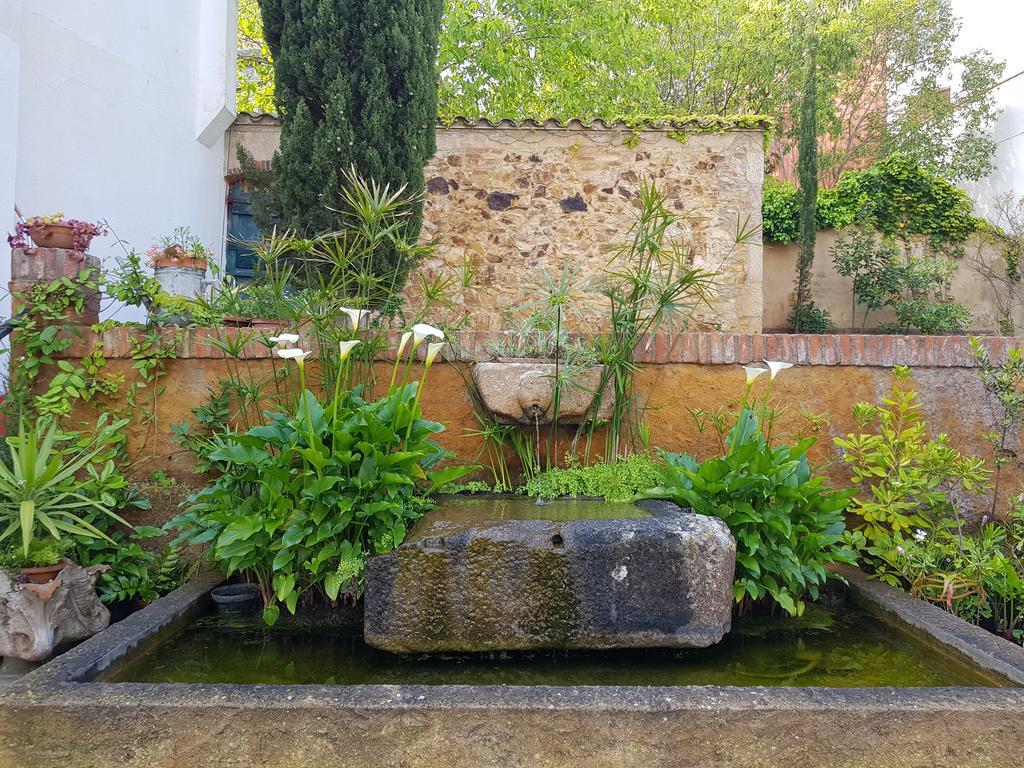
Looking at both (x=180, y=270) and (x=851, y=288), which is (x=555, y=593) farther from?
(x=851, y=288)

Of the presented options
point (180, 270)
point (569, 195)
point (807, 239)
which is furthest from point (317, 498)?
point (807, 239)

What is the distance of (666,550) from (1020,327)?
30.9 feet

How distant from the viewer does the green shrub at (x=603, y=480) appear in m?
2.97

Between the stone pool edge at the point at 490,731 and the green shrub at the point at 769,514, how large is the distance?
2.63 feet

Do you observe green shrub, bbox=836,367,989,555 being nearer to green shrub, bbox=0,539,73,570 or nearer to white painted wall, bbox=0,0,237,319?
green shrub, bbox=0,539,73,570

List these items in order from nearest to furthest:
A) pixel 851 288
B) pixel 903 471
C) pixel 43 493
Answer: pixel 43 493
pixel 903 471
pixel 851 288

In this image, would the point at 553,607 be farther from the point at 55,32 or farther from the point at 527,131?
the point at 527,131

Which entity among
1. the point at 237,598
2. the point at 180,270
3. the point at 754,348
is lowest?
the point at 237,598

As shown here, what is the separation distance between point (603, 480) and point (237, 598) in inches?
65.3

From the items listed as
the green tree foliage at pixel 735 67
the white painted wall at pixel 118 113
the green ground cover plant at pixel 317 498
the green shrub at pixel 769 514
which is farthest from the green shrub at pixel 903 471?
the green tree foliage at pixel 735 67

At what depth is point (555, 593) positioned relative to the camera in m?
2.23

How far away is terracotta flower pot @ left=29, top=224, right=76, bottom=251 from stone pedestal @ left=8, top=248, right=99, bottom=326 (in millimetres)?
44

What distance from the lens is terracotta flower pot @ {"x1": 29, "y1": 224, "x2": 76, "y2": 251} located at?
10.7 feet

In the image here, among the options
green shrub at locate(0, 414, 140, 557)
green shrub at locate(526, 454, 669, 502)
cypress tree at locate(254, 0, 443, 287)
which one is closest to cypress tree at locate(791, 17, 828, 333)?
cypress tree at locate(254, 0, 443, 287)
